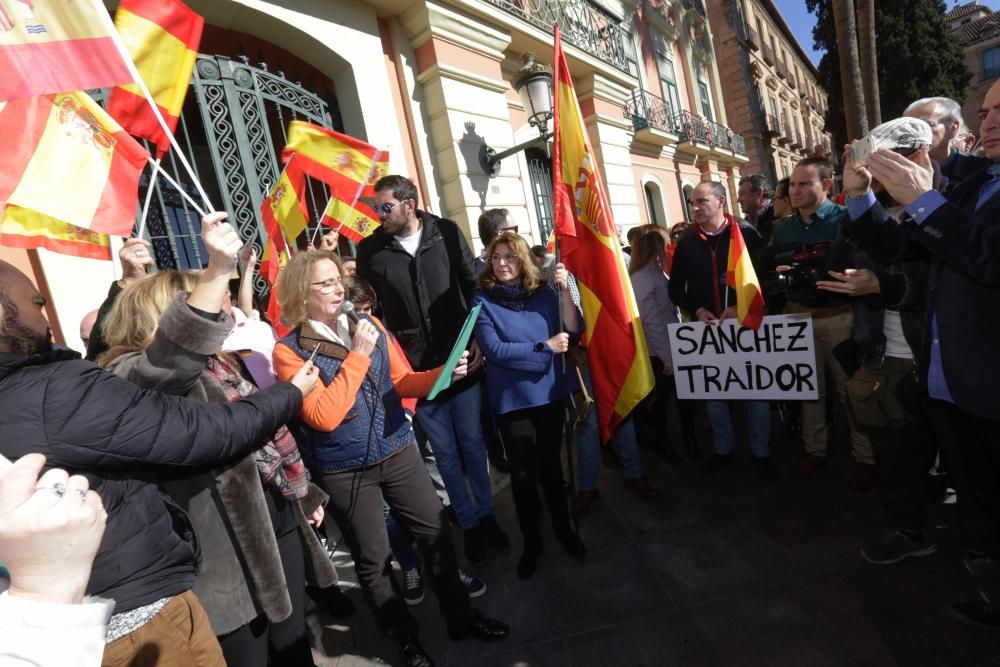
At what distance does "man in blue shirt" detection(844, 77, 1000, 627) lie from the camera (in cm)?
167

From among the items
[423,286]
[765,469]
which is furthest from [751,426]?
[423,286]

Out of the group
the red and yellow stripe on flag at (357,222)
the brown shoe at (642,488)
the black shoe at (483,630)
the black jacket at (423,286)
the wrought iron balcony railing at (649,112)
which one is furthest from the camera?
the wrought iron balcony railing at (649,112)

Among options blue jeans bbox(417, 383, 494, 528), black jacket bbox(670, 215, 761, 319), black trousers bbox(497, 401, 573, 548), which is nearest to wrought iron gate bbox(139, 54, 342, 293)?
blue jeans bbox(417, 383, 494, 528)

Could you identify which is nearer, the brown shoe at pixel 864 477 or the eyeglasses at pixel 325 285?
the eyeglasses at pixel 325 285

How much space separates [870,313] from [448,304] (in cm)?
231

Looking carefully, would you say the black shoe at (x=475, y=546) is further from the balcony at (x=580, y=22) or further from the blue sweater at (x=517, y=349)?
the balcony at (x=580, y=22)

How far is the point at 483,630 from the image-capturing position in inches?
95.0

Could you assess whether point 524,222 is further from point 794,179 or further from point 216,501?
point 216,501

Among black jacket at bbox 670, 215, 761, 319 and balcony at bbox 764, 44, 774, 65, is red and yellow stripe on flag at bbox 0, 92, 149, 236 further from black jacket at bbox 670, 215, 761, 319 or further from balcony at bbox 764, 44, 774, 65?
balcony at bbox 764, 44, 774, 65

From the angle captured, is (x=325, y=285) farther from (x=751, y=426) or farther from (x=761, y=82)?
(x=761, y=82)

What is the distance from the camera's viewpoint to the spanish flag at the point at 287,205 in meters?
3.79

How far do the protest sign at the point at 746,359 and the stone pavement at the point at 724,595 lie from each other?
62 centimetres

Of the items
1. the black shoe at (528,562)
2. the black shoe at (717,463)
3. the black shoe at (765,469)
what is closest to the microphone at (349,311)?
the black shoe at (528,562)

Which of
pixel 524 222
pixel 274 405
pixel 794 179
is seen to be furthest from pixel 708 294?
pixel 524 222
